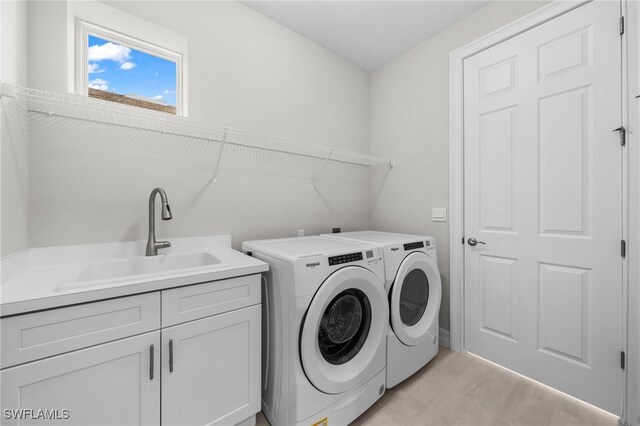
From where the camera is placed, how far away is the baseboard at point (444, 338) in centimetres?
216

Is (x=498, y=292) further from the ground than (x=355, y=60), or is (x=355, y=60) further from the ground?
(x=355, y=60)

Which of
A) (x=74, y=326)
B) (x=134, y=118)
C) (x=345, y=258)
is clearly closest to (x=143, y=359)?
(x=74, y=326)

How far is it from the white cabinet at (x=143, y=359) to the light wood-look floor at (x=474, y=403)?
1.50 ft

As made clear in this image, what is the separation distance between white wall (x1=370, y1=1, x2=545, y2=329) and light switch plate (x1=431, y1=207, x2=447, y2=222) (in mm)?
35

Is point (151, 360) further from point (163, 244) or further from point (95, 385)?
point (163, 244)

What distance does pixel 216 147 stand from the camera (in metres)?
1.81

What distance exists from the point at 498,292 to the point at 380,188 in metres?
1.36

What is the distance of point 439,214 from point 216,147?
73.1 inches

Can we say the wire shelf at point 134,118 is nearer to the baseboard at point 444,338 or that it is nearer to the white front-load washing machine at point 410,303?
the white front-load washing machine at point 410,303

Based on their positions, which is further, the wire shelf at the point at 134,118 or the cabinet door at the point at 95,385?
the wire shelf at the point at 134,118

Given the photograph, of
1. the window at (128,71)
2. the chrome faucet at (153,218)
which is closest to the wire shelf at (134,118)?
the window at (128,71)

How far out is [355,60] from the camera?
2650 mm

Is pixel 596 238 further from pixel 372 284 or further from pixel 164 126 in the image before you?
pixel 164 126

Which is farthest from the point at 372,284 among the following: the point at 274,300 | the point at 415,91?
the point at 415,91
